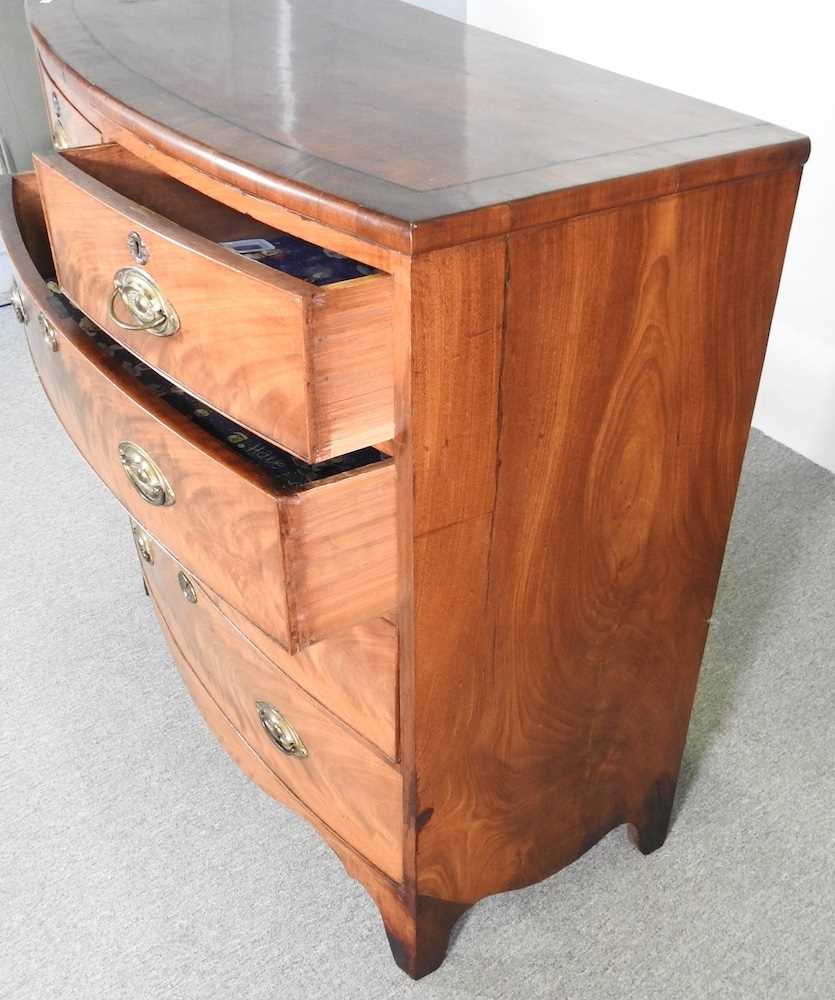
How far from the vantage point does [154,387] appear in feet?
2.80

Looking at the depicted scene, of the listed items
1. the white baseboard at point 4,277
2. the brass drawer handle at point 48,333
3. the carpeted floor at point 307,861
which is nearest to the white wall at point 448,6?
the white baseboard at point 4,277

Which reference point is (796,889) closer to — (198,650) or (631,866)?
(631,866)

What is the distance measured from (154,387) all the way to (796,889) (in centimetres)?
80

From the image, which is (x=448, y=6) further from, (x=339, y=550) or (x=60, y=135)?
(x=339, y=550)

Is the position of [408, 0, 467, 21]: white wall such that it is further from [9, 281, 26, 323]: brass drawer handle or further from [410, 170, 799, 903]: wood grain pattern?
[410, 170, 799, 903]: wood grain pattern

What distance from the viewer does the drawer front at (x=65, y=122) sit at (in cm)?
94

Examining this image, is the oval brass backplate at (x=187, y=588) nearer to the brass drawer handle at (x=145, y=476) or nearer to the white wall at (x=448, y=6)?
the brass drawer handle at (x=145, y=476)

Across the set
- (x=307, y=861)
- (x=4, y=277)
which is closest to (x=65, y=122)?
(x=307, y=861)

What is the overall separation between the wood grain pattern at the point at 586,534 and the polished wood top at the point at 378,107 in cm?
5

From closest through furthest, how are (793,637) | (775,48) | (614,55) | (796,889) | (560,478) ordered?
(560,478)
(796,889)
(793,637)
(775,48)
(614,55)

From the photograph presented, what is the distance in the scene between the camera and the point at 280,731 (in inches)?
38.3

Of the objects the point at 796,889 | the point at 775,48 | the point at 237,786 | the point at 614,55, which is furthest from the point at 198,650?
the point at 614,55

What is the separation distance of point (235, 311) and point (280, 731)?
0.47m

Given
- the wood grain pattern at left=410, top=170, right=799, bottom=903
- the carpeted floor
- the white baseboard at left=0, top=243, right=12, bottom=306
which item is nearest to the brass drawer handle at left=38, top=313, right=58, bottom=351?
the wood grain pattern at left=410, top=170, right=799, bottom=903
